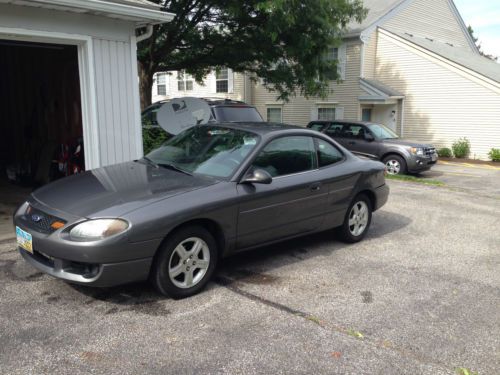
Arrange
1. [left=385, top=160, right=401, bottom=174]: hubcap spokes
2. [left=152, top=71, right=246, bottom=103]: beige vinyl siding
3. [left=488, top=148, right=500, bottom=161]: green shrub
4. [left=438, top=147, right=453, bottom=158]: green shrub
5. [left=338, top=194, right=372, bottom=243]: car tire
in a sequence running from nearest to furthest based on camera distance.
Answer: [left=338, top=194, right=372, bottom=243]: car tire → [left=385, top=160, right=401, bottom=174]: hubcap spokes → [left=488, top=148, right=500, bottom=161]: green shrub → [left=438, top=147, right=453, bottom=158]: green shrub → [left=152, top=71, right=246, bottom=103]: beige vinyl siding

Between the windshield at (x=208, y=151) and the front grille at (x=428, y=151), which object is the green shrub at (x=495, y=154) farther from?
Answer: the windshield at (x=208, y=151)

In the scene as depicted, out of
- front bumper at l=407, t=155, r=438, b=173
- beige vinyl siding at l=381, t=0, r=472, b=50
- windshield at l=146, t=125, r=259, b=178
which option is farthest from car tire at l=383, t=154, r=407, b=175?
beige vinyl siding at l=381, t=0, r=472, b=50

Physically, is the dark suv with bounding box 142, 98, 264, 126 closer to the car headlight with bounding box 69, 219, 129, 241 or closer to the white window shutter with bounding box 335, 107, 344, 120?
the car headlight with bounding box 69, 219, 129, 241

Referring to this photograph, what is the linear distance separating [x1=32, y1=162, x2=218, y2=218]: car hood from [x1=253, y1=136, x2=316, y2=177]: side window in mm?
699

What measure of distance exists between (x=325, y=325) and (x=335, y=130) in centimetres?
1110

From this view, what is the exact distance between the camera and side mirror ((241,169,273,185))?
4.21 m

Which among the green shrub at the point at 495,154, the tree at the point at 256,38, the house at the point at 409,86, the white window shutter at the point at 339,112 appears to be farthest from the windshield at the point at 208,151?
the white window shutter at the point at 339,112

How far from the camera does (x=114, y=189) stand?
4.05 metres

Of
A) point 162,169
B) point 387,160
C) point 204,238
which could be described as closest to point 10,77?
point 162,169

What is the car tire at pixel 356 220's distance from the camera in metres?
5.67

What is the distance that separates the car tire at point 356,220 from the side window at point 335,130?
8304mm

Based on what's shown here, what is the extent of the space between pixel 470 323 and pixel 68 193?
11.9 ft

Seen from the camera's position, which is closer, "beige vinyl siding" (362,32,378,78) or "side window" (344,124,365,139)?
"side window" (344,124,365,139)

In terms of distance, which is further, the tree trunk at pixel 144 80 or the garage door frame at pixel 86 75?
the tree trunk at pixel 144 80
